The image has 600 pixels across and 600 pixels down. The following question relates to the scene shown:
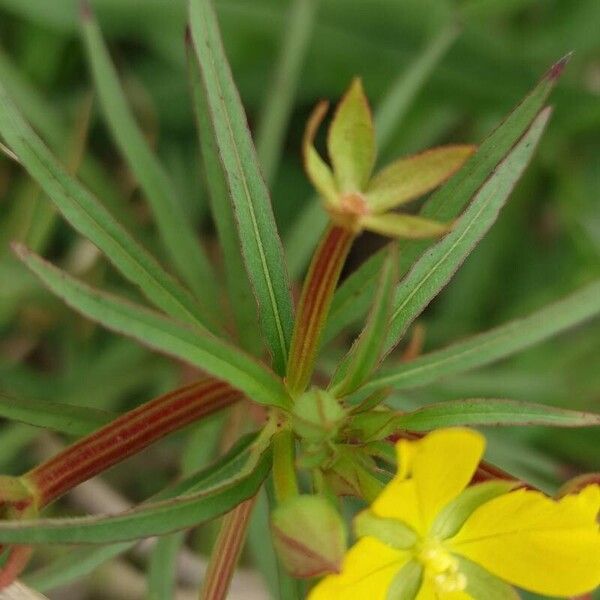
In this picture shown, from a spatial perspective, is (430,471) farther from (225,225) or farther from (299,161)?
(299,161)

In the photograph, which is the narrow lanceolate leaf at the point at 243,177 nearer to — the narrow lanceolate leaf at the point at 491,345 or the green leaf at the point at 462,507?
the narrow lanceolate leaf at the point at 491,345

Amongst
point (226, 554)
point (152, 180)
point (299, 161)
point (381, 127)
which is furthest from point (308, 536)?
point (299, 161)

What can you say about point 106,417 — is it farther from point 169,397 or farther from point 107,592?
point 107,592

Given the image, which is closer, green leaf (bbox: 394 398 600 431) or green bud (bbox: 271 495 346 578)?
green bud (bbox: 271 495 346 578)

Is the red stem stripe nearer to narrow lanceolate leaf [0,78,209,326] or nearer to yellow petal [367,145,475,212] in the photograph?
narrow lanceolate leaf [0,78,209,326]

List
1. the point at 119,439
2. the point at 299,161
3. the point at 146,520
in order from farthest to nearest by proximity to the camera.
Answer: the point at 299,161
the point at 119,439
the point at 146,520

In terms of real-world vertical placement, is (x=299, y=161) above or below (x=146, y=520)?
above

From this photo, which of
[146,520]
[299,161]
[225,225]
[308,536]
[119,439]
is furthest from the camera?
[299,161]

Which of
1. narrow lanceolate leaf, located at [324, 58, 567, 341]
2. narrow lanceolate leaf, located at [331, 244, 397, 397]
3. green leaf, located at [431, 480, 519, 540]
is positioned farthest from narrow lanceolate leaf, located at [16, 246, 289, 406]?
narrow lanceolate leaf, located at [324, 58, 567, 341]

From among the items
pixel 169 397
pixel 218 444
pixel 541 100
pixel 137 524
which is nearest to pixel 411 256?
pixel 541 100
